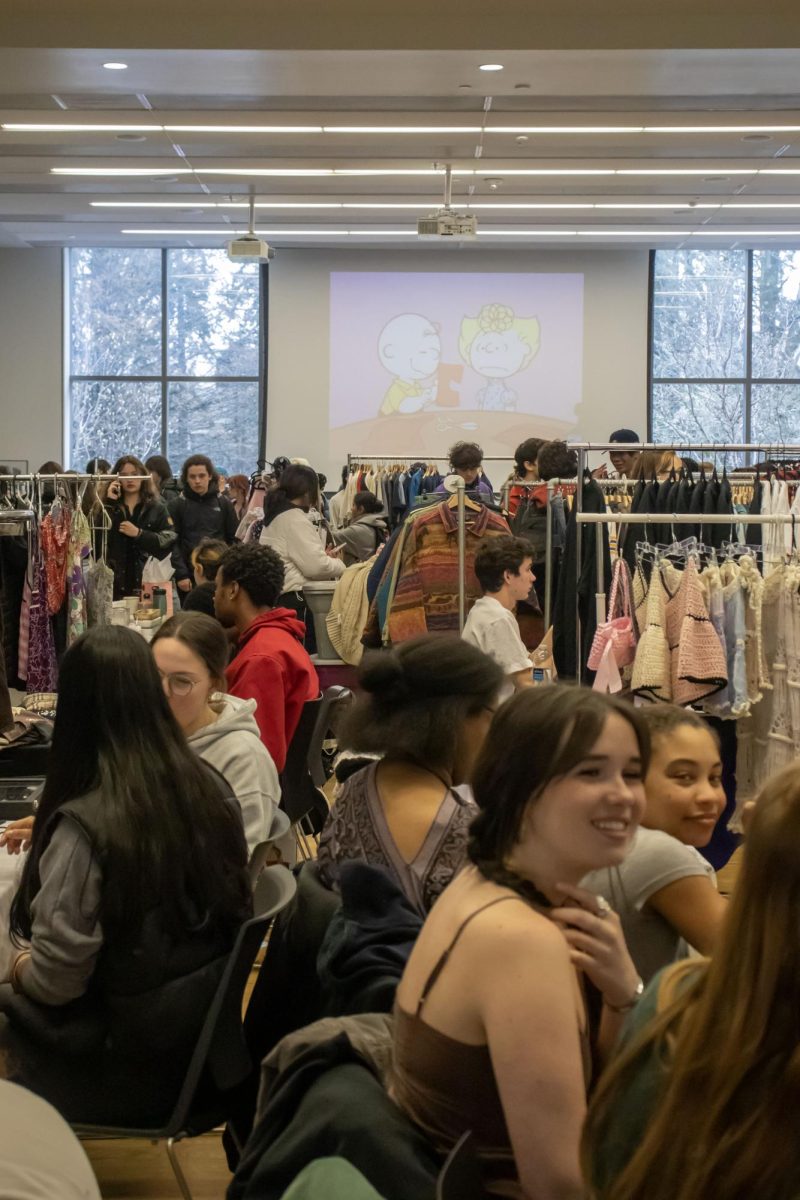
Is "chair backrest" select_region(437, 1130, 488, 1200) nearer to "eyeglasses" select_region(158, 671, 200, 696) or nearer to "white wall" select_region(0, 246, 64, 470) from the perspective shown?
"eyeglasses" select_region(158, 671, 200, 696)

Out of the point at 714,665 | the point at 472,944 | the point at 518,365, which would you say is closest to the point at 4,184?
the point at 518,365

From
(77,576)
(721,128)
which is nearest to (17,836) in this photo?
(77,576)

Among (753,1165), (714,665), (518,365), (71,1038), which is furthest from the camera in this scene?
(518,365)

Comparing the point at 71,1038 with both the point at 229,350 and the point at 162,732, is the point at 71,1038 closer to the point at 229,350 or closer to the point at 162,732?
the point at 162,732

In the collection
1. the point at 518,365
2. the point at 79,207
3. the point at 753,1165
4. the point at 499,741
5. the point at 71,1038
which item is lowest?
the point at 71,1038

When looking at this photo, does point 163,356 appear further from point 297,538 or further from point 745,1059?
point 745,1059

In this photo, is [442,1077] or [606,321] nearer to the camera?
[442,1077]

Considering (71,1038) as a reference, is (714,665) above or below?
above

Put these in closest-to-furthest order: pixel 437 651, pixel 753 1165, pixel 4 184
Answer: pixel 753 1165
pixel 437 651
pixel 4 184

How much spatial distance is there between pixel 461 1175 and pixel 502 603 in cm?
370

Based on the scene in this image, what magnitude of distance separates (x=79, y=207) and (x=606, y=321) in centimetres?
548

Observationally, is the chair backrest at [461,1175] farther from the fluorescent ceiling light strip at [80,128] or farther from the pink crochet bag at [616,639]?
the fluorescent ceiling light strip at [80,128]

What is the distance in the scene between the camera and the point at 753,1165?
107 centimetres

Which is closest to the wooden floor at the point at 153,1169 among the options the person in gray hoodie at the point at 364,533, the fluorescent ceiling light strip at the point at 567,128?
the person in gray hoodie at the point at 364,533
